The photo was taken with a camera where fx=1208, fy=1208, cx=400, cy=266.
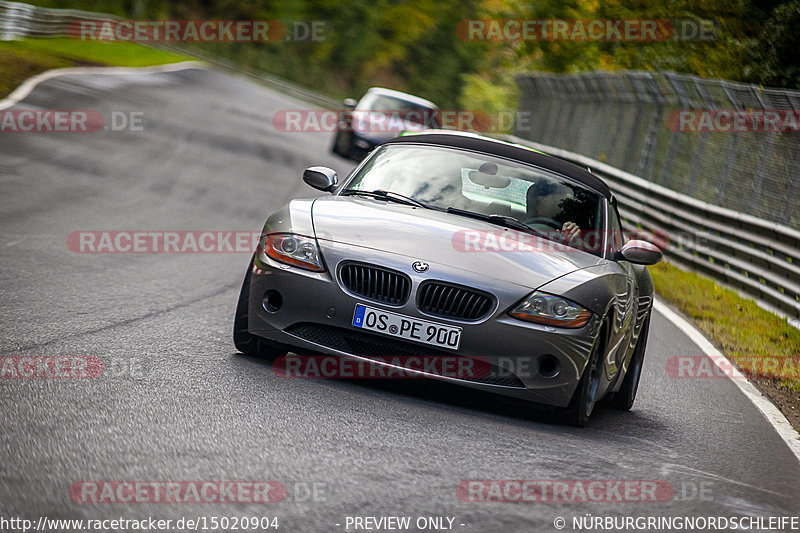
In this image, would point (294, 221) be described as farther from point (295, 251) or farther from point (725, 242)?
point (725, 242)

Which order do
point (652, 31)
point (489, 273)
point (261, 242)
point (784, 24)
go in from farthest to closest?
point (652, 31) < point (784, 24) < point (261, 242) < point (489, 273)

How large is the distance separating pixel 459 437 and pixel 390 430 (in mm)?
333

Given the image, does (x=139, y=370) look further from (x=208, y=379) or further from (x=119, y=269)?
(x=119, y=269)

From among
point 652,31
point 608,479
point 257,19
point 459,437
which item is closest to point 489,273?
point 459,437

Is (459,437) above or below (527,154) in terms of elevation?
below

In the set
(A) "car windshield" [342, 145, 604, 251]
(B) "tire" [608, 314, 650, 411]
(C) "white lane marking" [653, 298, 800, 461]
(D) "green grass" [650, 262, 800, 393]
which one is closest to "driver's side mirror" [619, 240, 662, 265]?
(A) "car windshield" [342, 145, 604, 251]

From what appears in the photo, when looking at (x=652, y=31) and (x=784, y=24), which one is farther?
(x=652, y=31)

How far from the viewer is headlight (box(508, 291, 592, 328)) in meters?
6.08

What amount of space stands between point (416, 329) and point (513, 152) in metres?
1.95

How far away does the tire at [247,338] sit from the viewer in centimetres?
664

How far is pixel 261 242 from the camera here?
6695 millimetres

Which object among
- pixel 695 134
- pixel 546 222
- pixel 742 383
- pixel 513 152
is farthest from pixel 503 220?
pixel 695 134

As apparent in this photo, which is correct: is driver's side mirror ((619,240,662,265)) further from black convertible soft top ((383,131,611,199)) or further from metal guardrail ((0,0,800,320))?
metal guardrail ((0,0,800,320))

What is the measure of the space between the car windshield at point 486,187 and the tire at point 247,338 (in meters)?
1.09
